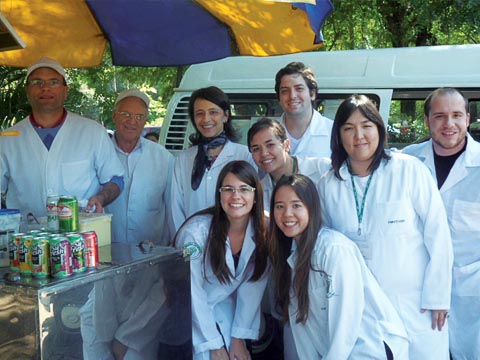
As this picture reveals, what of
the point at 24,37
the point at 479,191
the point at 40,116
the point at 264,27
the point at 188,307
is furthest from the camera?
the point at 24,37

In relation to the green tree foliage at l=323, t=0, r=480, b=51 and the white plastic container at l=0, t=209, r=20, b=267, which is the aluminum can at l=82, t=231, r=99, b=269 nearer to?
the white plastic container at l=0, t=209, r=20, b=267

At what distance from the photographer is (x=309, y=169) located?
3230 mm

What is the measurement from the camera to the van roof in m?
4.95

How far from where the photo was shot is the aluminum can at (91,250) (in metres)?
2.24

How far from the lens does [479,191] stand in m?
3.01

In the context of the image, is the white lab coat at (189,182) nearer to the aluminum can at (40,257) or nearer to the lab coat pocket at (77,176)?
the lab coat pocket at (77,176)

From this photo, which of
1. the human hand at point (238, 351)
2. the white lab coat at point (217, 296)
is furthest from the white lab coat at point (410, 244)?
the human hand at point (238, 351)

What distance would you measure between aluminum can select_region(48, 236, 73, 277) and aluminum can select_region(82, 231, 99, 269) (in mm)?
89

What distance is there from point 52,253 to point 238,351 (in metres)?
1.24

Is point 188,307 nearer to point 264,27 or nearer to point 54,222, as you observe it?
point 54,222

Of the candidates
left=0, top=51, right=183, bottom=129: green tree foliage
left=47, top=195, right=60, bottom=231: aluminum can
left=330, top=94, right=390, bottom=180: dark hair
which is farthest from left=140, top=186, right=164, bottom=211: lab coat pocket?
left=0, top=51, right=183, bottom=129: green tree foliage

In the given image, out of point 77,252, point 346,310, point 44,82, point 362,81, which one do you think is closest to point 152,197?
point 44,82

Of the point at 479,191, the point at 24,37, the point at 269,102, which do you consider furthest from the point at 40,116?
the point at 269,102

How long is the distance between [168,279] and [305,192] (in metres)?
0.76
